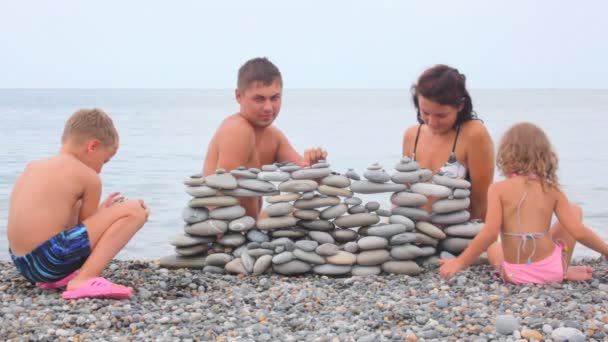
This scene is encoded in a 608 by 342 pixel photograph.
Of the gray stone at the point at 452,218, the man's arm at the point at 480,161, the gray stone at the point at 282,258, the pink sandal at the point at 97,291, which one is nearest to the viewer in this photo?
the pink sandal at the point at 97,291

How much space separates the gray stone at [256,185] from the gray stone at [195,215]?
15.0 inches

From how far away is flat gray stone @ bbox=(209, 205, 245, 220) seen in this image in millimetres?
6746

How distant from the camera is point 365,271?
6.57m

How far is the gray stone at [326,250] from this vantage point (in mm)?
6570

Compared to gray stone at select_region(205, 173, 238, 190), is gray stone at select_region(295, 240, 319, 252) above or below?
below

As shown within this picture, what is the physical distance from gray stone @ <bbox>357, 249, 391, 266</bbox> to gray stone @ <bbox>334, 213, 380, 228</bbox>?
0.82 ft

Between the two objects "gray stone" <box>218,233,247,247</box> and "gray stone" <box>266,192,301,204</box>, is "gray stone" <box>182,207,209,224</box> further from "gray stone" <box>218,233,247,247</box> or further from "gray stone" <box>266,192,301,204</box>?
"gray stone" <box>266,192,301,204</box>

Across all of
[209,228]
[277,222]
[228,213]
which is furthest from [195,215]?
[277,222]

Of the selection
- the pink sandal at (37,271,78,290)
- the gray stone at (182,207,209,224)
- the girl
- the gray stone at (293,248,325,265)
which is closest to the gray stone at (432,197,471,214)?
the girl

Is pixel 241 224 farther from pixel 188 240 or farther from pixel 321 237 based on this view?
pixel 321 237

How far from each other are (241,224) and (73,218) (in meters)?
1.39

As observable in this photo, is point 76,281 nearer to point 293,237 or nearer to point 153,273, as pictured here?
point 153,273

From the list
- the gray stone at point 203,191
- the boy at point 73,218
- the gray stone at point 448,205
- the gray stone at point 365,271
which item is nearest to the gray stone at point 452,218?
the gray stone at point 448,205

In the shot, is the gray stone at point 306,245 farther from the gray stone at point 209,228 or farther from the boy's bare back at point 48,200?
the boy's bare back at point 48,200
